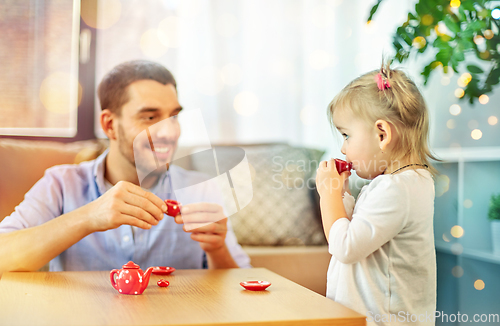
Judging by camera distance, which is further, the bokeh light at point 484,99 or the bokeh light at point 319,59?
the bokeh light at point 319,59

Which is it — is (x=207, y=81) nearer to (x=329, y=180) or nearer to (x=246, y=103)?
(x=246, y=103)

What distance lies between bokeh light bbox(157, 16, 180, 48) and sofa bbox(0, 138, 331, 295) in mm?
643

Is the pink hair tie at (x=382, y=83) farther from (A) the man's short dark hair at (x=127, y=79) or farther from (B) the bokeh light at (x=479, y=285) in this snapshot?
(B) the bokeh light at (x=479, y=285)

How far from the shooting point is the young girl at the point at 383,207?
757 mm

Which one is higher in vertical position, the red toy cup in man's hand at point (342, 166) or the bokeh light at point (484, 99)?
the bokeh light at point (484, 99)

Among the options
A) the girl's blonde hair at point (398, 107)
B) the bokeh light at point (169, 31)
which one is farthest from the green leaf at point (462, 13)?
the bokeh light at point (169, 31)

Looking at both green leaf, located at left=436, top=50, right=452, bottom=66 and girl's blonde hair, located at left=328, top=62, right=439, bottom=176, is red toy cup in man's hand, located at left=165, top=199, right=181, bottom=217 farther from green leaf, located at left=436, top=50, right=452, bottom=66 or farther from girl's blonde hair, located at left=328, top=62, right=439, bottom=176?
green leaf, located at left=436, top=50, right=452, bottom=66

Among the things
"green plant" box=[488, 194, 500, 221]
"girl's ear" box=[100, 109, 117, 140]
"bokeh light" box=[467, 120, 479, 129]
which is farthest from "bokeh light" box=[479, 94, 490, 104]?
"girl's ear" box=[100, 109, 117, 140]

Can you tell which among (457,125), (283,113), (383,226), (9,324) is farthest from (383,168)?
(283,113)

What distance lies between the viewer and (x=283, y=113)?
2.16 metres

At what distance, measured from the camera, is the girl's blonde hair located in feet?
2.82

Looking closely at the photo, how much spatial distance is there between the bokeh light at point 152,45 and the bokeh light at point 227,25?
287 millimetres

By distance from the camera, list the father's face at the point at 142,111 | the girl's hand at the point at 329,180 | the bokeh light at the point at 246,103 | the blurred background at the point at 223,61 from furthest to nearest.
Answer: the bokeh light at the point at 246,103 < the blurred background at the point at 223,61 < the father's face at the point at 142,111 < the girl's hand at the point at 329,180

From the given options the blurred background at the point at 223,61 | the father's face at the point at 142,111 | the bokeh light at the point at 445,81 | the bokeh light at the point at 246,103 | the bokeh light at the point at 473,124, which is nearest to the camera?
the father's face at the point at 142,111
